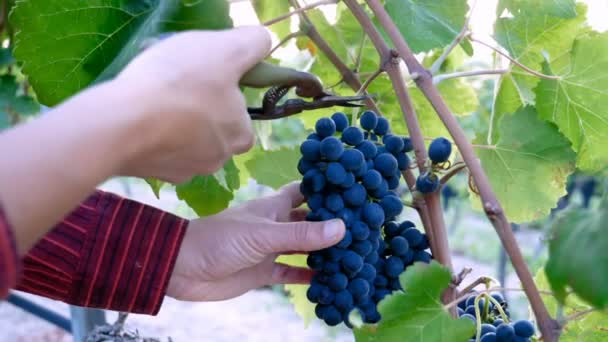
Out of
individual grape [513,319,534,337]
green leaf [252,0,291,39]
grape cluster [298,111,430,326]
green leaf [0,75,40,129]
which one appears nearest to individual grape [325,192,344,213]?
grape cluster [298,111,430,326]

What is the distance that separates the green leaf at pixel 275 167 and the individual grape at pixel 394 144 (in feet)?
0.82

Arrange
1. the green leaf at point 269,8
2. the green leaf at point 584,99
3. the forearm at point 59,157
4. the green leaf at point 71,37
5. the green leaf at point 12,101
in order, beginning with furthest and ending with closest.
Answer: the green leaf at point 12,101
the green leaf at point 269,8
the green leaf at point 584,99
the green leaf at point 71,37
the forearm at point 59,157

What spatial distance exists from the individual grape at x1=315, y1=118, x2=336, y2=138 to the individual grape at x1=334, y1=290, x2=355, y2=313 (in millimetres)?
168

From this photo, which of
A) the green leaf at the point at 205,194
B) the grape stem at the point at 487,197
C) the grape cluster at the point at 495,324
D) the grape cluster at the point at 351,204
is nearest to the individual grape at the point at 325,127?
the grape cluster at the point at 351,204

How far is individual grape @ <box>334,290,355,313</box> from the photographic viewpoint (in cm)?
70

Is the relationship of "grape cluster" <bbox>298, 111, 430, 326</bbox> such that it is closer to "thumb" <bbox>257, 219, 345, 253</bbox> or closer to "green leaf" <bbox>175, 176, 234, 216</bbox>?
"thumb" <bbox>257, 219, 345, 253</bbox>

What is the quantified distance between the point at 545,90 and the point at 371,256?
36 centimetres

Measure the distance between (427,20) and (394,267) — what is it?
381 mm

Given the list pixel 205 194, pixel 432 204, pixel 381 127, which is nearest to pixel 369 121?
pixel 381 127

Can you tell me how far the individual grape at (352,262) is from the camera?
0.68 metres

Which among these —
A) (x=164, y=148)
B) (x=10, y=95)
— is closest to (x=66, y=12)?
(x=164, y=148)

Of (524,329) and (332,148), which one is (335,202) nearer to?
(332,148)

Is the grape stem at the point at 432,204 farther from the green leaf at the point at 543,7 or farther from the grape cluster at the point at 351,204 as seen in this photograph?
the green leaf at the point at 543,7

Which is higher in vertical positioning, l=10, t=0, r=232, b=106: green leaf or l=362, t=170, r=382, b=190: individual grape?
l=10, t=0, r=232, b=106: green leaf
